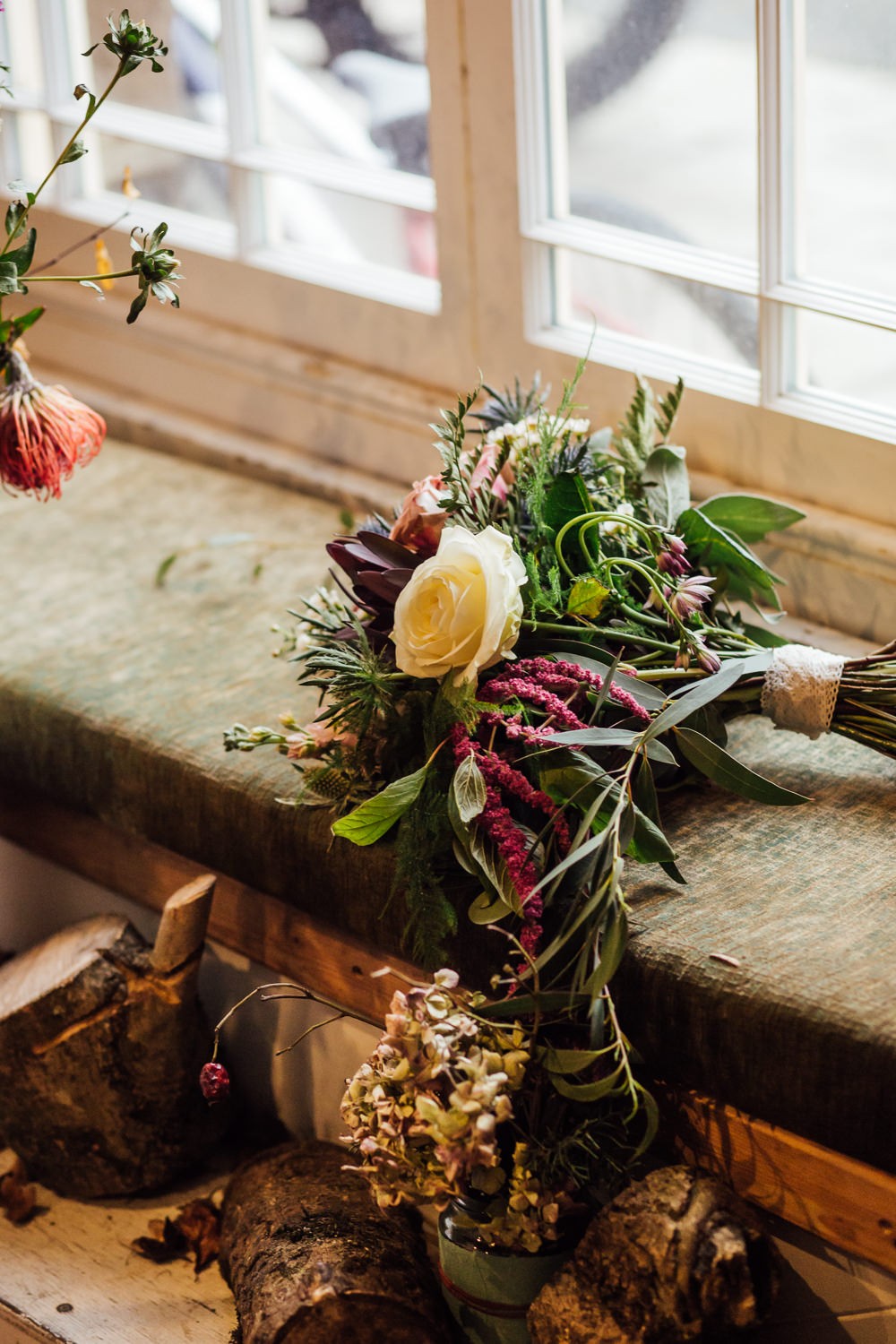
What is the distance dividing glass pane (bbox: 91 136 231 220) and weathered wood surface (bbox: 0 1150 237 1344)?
3.71ft

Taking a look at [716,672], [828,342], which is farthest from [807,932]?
[828,342]

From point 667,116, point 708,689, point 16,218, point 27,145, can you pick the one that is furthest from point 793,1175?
point 27,145

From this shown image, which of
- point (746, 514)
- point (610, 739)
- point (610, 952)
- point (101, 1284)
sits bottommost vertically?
point (101, 1284)

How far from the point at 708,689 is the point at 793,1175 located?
0.32m

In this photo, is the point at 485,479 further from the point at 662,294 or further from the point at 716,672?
the point at 662,294

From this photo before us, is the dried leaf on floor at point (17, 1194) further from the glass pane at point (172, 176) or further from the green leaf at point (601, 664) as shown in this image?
the glass pane at point (172, 176)

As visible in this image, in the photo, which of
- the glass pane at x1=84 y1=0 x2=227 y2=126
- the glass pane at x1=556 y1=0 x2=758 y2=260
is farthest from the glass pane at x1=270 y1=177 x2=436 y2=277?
the glass pane at x1=556 y1=0 x2=758 y2=260

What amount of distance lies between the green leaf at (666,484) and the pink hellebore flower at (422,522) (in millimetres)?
197

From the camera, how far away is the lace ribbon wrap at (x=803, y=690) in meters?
1.13

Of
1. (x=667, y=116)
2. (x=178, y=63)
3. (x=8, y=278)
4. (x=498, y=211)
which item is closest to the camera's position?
(x=8, y=278)

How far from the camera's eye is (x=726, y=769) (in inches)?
42.7

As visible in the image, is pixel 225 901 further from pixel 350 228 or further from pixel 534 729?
pixel 350 228

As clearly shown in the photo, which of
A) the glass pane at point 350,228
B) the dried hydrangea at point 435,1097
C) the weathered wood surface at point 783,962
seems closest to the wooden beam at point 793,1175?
the weathered wood surface at point 783,962

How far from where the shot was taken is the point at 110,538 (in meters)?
1.74
